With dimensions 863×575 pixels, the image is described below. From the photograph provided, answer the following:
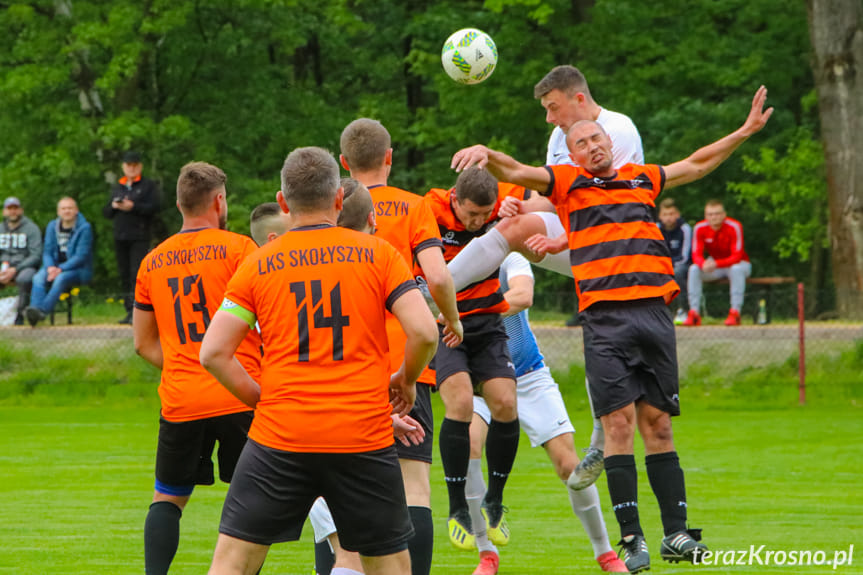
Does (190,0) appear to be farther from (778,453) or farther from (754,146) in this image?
→ (778,453)

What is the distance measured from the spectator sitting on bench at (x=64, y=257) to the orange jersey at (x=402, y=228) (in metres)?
12.2

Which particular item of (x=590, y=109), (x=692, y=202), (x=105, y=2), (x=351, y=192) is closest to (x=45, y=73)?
(x=105, y=2)

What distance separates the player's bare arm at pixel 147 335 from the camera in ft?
19.8

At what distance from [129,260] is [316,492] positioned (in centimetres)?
1367

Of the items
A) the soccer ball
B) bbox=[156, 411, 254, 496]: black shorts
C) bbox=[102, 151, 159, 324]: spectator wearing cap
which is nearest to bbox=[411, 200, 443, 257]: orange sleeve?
bbox=[156, 411, 254, 496]: black shorts

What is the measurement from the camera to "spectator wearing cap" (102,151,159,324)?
16.8 m

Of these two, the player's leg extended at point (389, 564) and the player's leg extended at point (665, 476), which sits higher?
the player's leg extended at point (389, 564)

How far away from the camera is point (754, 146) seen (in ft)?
93.8

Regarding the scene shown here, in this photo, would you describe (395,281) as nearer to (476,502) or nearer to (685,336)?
(476,502)

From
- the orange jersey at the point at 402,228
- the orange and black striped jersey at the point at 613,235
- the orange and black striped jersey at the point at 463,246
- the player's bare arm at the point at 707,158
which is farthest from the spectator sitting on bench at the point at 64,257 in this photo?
the orange jersey at the point at 402,228

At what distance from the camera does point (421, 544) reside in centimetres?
560

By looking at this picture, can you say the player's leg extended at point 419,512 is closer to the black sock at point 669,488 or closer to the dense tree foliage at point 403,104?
the black sock at point 669,488

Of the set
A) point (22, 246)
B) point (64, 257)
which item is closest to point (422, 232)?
point (64, 257)

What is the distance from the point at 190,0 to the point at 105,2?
1615 mm
